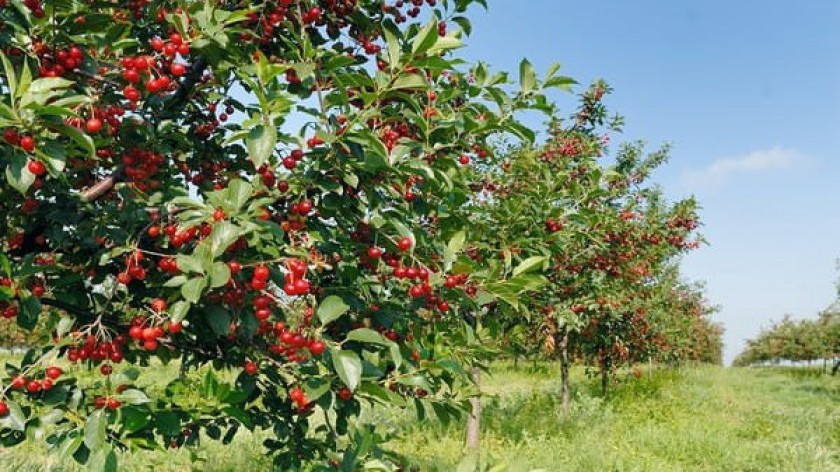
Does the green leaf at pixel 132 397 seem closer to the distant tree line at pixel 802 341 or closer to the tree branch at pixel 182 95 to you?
the tree branch at pixel 182 95

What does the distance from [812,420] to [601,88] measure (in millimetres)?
8400

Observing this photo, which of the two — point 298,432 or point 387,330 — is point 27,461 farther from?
point 387,330

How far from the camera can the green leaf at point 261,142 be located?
173 centimetres

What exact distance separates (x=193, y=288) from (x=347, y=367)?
1.66ft

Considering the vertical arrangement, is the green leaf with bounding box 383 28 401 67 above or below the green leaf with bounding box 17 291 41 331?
above

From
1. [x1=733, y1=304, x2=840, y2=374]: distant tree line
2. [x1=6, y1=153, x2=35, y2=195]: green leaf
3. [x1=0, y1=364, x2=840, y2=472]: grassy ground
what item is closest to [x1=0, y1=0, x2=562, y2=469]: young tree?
[x1=6, y1=153, x2=35, y2=195]: green leaf

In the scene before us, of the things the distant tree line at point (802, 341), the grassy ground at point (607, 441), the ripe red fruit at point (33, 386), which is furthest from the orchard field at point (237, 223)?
the distant tree line at point (802, 341)

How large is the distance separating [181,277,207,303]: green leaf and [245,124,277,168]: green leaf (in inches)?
15.1

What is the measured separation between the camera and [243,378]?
241 cm

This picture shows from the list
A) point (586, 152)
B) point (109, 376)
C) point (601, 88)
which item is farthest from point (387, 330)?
point (601, 88)

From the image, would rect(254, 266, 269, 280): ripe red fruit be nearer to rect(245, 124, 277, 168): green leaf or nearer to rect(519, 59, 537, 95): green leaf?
rect(245, 124, 277, 168): green leaf

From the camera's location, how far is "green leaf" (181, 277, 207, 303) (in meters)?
1.59

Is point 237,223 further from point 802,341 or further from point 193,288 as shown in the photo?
point 802,341

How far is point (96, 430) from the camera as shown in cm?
182
